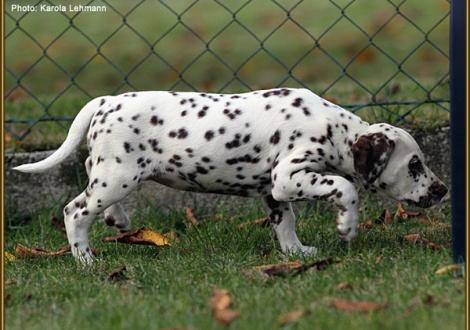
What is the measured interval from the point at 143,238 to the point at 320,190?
1.07m

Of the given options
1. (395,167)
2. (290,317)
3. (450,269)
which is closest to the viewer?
(290,317)

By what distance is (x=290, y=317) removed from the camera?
12.3ft

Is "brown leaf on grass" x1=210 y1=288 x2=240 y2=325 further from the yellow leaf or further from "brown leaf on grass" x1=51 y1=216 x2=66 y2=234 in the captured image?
"brown leaf on grass" x1=51 y1=216 x2=66 y2=234

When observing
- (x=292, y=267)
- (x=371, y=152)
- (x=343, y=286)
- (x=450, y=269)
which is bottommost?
(x=292, y=267)

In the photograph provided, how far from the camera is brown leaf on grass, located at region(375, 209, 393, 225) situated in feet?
19.0

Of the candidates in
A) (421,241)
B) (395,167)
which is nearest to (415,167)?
(395,167)

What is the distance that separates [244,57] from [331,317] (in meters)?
8.38

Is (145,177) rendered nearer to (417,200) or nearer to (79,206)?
(79,206)

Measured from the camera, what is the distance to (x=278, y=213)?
5.26 metres

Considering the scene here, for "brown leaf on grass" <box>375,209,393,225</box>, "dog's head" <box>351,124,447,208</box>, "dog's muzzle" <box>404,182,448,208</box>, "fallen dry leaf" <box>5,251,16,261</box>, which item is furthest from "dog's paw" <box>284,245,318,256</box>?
"fallen dry leaf" <box>5,251,16,261</box>

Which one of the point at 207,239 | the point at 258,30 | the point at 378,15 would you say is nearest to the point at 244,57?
the point at 258,30

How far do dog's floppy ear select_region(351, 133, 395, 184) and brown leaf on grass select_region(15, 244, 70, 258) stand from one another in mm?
1614

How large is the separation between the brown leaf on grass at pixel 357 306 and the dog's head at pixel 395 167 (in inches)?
48.0

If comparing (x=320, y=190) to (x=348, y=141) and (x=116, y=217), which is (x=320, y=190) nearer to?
(x=348, y=141)
